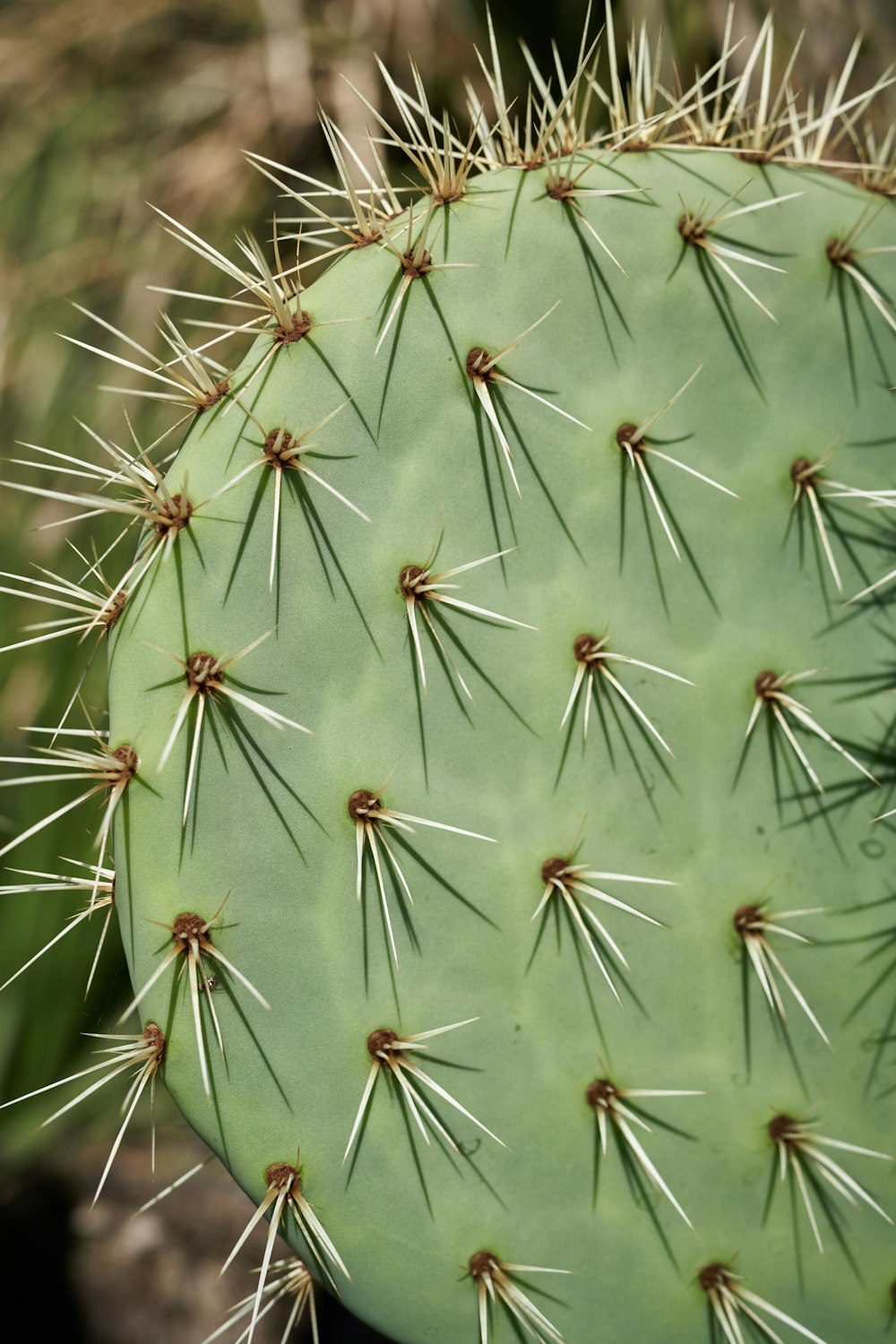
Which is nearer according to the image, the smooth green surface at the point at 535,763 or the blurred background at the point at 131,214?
the smooth green surface at the point at 535,763

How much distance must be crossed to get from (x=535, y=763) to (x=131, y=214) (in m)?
1.83

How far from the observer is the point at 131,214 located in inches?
86.4

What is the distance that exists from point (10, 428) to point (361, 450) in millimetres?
1564

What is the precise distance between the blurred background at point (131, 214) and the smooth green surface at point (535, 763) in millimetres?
1206

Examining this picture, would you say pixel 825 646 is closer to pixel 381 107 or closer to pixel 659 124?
pixel 659 124

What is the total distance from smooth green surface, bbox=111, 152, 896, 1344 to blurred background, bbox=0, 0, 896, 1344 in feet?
3.96

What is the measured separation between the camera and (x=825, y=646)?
0.89 metres

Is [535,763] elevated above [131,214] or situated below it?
below

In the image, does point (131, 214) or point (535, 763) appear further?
point (131, 214)

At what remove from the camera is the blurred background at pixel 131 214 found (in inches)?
77.9

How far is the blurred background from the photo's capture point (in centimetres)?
198

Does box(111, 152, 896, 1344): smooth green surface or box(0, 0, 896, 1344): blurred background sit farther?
box(0, 0, 896, 1344): blurred background

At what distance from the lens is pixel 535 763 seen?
822 millimetres

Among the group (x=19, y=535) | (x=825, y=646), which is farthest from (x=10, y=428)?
(x=825, y=646)
